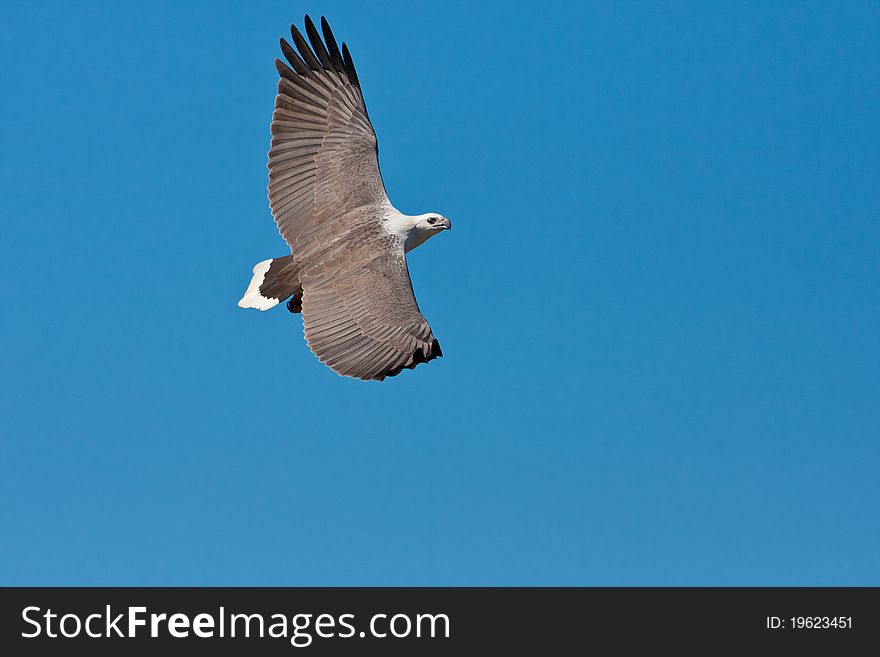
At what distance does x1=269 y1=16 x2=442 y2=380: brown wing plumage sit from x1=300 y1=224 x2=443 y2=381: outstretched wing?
0.5 inches

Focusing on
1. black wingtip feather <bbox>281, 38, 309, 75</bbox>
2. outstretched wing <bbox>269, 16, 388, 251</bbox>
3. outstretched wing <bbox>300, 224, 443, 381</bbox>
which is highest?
black wingtip feather <bbox>281, 38, 309, 75</bbox>

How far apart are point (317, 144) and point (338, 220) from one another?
44.7 inches

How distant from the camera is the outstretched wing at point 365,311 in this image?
1566cm

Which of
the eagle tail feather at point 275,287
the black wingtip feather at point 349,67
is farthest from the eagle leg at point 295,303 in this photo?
the black wingtip feather at point 349,67

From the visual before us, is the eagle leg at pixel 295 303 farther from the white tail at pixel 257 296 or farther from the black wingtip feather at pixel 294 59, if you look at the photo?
the black wingtip feather at pixel 294 59

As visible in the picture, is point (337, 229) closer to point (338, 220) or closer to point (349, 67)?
point (338, 220)

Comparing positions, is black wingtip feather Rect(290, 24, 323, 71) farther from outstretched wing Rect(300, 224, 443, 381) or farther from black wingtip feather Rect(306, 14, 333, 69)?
outstretched wing Rect(300, 224, 443, 381)

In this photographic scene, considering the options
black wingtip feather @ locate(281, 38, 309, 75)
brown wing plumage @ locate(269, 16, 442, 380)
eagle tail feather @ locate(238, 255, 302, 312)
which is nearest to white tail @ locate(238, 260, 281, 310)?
eagle tail feather @ locate(238, 255, 302, 312)

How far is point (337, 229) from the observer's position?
659 inches

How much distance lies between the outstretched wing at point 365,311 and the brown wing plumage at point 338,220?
0.01 m

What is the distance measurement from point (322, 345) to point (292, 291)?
1054 mm

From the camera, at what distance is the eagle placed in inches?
624
